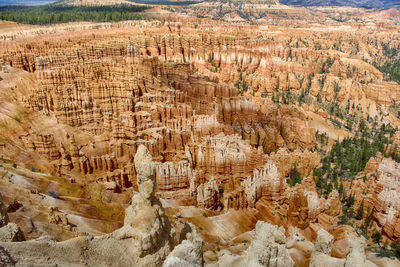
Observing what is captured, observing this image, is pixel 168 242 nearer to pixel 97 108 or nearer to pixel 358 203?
pixel 358 203

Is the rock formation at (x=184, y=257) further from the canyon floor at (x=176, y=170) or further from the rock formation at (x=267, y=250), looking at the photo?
the rock formation at (x=267, y=250)

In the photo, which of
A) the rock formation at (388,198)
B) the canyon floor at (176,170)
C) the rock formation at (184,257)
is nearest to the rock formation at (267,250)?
the canyon floor at (176,170)

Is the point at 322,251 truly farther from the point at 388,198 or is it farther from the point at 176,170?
the point at 176,170

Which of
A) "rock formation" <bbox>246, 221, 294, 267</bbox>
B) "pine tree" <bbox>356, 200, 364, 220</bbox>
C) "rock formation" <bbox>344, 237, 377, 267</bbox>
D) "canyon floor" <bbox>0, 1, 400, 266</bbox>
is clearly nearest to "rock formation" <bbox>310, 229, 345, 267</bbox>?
"canyon floor" <bbox>0, 1, 400, 266</bbox>

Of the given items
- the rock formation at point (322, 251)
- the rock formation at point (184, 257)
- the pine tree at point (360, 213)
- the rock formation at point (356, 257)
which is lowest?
the pine tree at point (360, 213)

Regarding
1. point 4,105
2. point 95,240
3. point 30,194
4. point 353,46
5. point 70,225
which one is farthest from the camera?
point 353,46

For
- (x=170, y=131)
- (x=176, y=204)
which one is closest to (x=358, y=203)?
(x=176, y=204)

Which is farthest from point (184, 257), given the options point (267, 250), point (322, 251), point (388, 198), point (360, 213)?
point (360, 213)

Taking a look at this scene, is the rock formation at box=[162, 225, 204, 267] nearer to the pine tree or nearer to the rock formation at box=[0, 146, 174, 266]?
the rock formation at box=[0, 146, 174, 266]

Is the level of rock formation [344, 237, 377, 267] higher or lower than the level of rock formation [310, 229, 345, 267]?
higher
